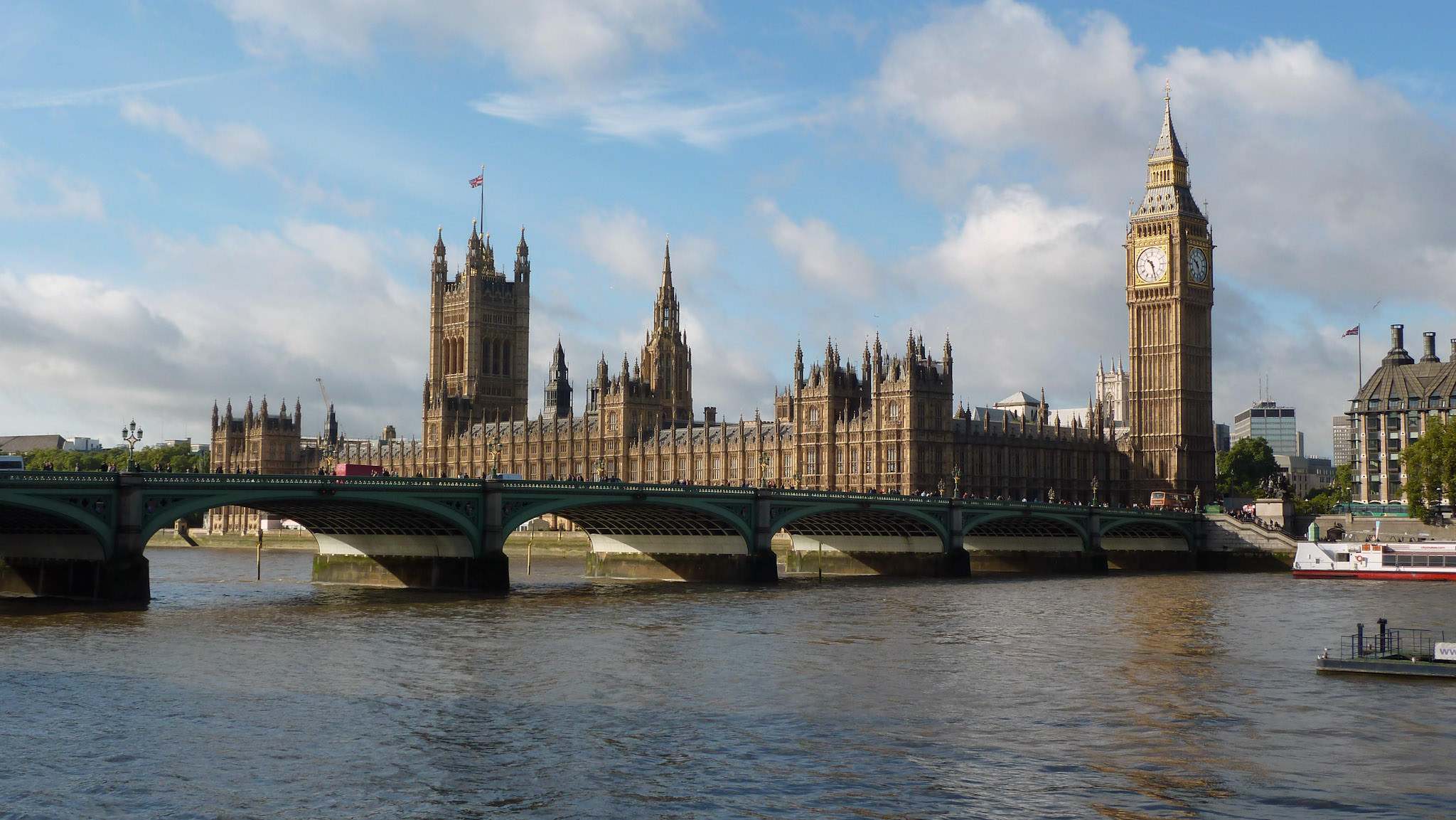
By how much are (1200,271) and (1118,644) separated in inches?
4177

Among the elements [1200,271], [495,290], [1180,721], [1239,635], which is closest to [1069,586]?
[1239,635]

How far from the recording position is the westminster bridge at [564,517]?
181 ft

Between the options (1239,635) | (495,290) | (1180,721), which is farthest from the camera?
(495,290)

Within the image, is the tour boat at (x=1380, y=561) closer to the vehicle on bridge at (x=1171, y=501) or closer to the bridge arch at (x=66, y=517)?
the vehicle on bridge at (x=1171, y=501)

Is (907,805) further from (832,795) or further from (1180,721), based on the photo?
(1180,721)

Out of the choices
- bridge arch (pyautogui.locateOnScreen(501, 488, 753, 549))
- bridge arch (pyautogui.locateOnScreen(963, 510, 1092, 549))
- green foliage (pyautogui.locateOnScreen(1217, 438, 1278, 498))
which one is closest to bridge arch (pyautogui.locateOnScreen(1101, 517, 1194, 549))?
bridge arch (pyautogui.locateOnScreen(963, 510, 1092, 549))

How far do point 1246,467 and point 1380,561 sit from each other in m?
91.8

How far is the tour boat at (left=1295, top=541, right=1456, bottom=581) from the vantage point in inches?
3371

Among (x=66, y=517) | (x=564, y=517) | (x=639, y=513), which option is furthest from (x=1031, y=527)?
(x=66, y=517)

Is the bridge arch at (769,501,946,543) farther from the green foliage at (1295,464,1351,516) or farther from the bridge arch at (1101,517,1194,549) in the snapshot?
the green foliage at (1295,464,1351,516)

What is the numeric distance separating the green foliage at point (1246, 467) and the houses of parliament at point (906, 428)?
27.7 m

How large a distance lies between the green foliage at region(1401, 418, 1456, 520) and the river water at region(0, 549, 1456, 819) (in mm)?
52509

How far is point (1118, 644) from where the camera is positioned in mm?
46562

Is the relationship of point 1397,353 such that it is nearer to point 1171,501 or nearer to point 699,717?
point 1171,501
